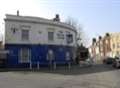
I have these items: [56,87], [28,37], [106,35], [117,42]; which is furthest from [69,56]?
[106,35]

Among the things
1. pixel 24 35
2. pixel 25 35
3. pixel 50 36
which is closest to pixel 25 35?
pixel 25 35

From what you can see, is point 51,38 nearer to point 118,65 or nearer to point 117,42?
point 118,65

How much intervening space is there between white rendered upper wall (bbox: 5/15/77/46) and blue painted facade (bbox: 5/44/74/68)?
649mm

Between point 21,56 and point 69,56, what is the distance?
10399 millimetres

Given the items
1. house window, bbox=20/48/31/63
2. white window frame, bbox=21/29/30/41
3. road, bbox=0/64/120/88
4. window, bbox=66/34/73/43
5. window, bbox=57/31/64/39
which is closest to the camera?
road, bbox=0/64/120/88

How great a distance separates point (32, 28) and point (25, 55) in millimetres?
4430

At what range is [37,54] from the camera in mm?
48562

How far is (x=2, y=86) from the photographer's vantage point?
71.7 feet

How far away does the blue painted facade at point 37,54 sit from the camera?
152ft

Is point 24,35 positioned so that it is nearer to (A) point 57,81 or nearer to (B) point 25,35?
(B) point 25,35

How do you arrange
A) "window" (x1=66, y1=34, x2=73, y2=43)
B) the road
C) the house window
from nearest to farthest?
the road → the house window → "window" (x1=66, y1=34, x2=73, y2=43)

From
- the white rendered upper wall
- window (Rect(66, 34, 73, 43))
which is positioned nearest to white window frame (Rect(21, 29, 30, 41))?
the white rendered upper wall

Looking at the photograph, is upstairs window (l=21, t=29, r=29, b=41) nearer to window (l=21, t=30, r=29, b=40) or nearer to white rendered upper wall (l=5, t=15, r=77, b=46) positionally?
window (l=21, t=30, r=29, b=40)

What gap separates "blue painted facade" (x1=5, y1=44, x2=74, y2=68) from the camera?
46188 millimetres
